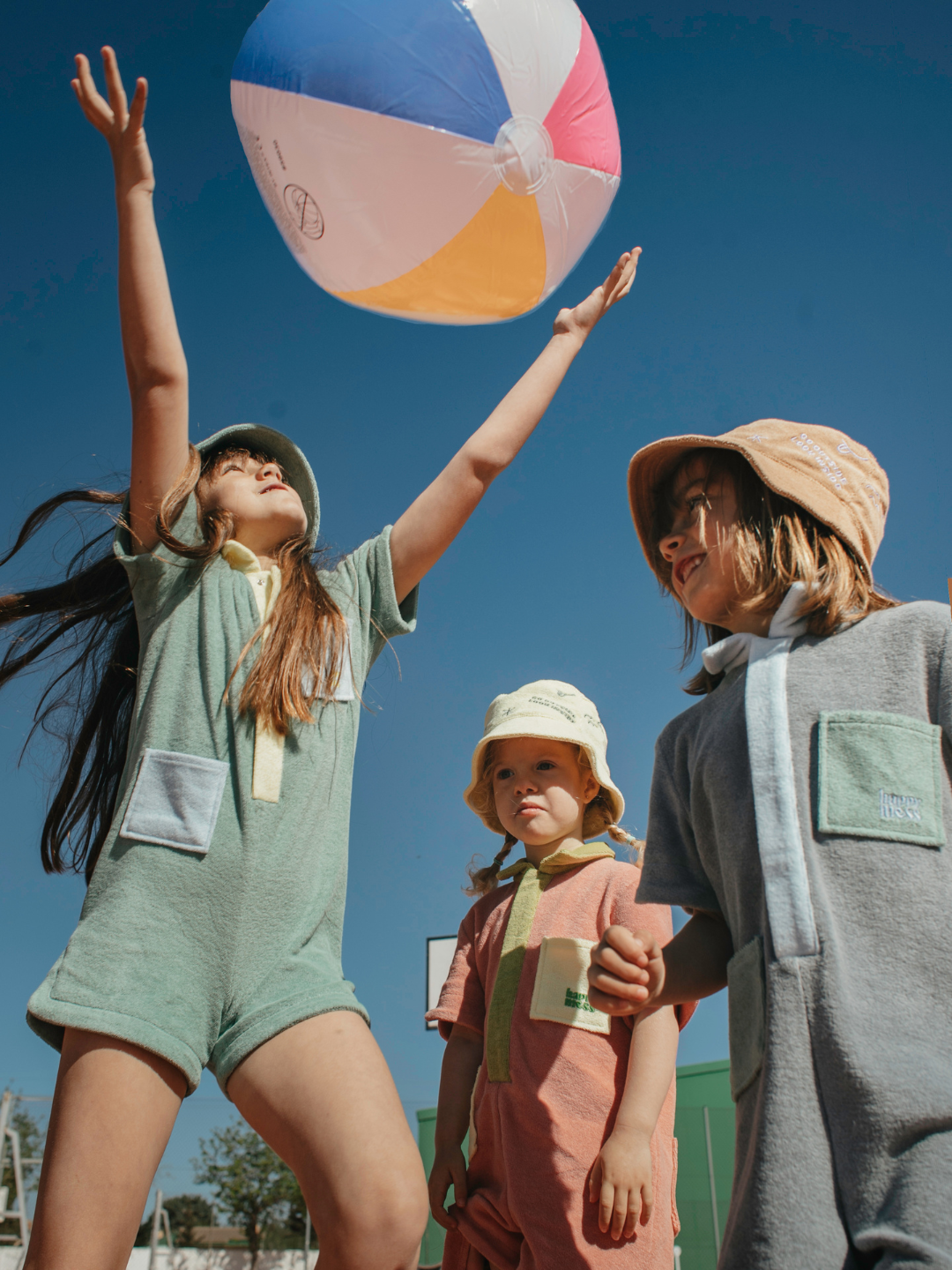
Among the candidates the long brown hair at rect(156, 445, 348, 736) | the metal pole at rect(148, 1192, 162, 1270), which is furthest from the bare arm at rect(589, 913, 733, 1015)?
the metal pole at rect(148, 1192, 162, 1270)

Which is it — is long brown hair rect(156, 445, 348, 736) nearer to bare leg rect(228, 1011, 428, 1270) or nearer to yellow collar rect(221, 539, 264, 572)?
yellow collar rect(221, 539, 264, 572)

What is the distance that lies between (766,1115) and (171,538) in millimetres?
1778

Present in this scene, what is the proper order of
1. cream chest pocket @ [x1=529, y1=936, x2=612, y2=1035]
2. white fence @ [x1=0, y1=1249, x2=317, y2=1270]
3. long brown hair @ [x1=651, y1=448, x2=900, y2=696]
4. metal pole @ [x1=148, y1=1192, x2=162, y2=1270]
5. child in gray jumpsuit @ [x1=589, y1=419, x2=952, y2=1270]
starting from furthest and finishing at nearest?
white fence @ [x1=0, y1=1249, x2=317, y2=1270] → metal pole @ [x1=148, y1=1192, x2=162, y2=1270] → cream chest pocket @ [x1=529, y1=936, x2=612, y2=1035] → long brown hair @ [x1=651, y1=448, x2=900, y2=696] → child in gray jumpsuit @ [x1=589, y1=419, x2=952, y2=1270]

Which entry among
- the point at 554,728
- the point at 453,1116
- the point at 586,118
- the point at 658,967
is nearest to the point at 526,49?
Result: the point at 586,118

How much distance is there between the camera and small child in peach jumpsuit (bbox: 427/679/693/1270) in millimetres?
2219

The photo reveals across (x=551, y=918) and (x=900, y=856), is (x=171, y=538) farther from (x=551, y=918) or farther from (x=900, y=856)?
(x=900, y=856)

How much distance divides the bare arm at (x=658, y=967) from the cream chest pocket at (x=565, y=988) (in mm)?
720

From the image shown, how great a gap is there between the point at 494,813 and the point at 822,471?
67.7 inches

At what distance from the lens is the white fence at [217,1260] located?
17922 mm

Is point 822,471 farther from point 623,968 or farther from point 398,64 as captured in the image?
point 398,64

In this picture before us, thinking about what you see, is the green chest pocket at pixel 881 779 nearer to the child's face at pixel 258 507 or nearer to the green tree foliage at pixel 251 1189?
the child's face at pixel 258 507

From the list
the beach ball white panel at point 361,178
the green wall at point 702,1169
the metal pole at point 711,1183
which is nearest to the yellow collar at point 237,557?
the beach ball white panel at point 361,178

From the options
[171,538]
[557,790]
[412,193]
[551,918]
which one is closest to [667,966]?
[551,918]

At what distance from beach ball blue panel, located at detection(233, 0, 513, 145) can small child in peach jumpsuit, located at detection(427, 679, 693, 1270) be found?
5.69 feet
